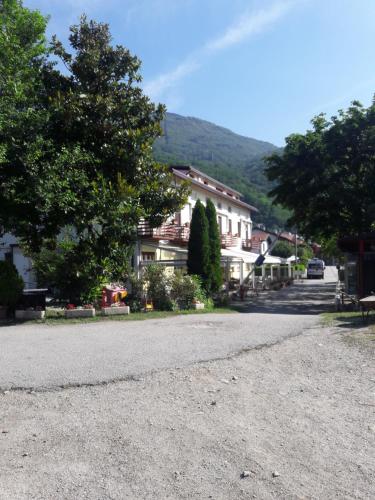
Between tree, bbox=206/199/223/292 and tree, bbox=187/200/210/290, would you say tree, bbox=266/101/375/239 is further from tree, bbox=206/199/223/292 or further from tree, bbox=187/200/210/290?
tree, bbox=187/200/210/290

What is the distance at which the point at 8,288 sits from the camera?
1376cm

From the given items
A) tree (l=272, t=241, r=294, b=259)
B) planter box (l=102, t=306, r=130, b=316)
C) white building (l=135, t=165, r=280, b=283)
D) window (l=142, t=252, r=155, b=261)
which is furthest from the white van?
planter box (l=102, t=306, r=130, b=316)

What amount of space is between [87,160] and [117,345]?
665 cm

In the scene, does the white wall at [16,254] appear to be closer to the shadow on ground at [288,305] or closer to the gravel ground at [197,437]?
the shadow on ground at [288,305]

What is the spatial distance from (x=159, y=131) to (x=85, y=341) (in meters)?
8.25

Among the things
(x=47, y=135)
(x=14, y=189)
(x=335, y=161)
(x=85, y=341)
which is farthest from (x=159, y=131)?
(x=335, y=161)

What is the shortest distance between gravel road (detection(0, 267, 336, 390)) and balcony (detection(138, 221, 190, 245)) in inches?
407

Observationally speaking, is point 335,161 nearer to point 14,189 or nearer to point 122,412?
point 14,189

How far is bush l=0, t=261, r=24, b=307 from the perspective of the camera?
1373cm

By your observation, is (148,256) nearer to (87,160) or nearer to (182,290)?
(182,290)

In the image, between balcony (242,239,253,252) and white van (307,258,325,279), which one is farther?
white van (307,258,325,279)

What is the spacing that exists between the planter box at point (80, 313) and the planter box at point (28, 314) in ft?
2.20

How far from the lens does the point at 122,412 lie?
540 cm

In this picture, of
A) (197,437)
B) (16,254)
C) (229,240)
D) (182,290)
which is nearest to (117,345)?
(197,437)
